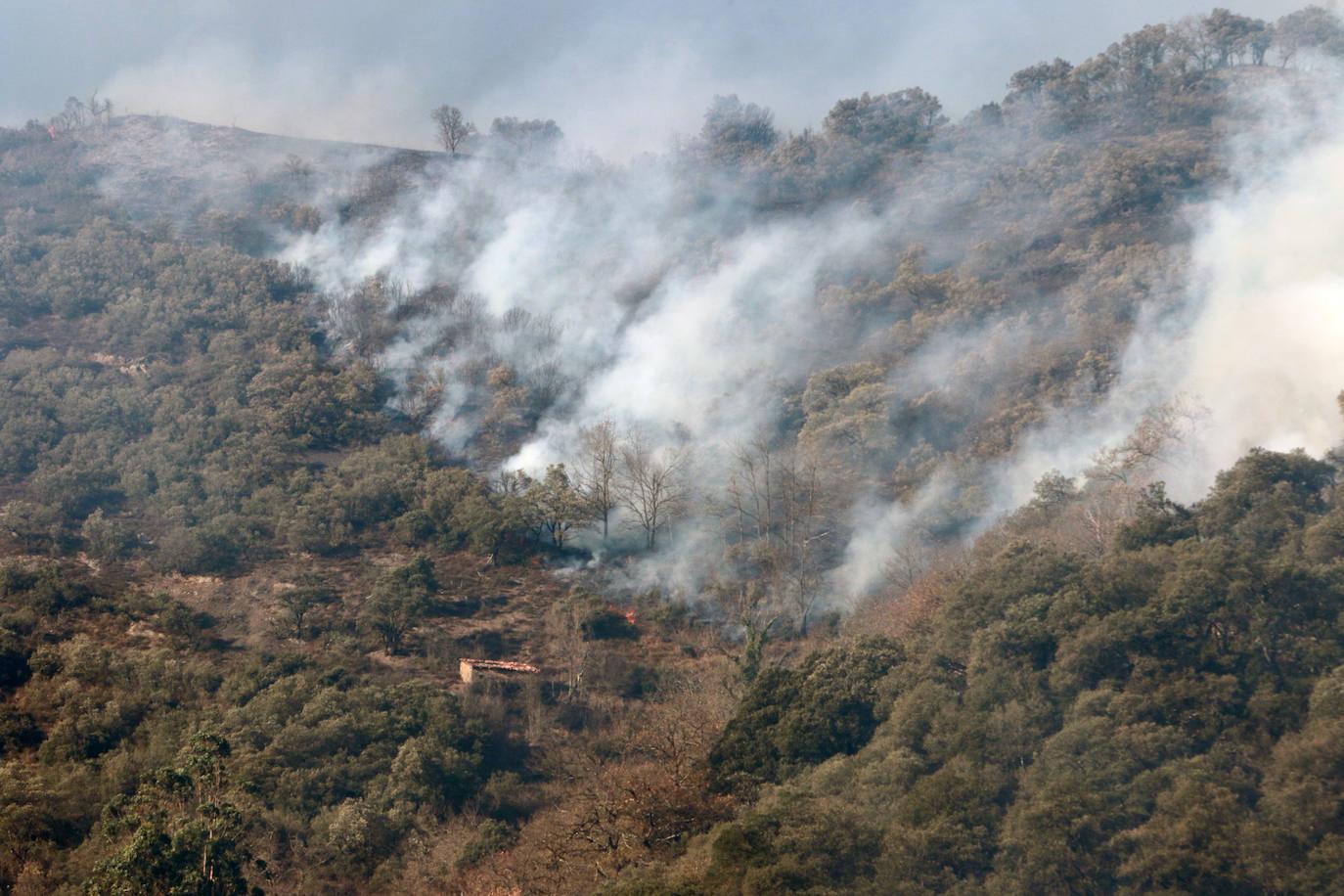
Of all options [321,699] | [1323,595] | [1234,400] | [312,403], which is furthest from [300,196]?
[1323,595]

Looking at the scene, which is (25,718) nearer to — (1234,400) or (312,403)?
(312,403)

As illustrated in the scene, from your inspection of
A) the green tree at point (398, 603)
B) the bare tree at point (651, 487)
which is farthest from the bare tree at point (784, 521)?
the green tree at point (398, 603)

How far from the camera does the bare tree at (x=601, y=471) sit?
56.2m

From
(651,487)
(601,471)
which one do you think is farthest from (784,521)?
(601,471)

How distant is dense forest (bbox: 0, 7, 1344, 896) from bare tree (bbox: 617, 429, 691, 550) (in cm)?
39

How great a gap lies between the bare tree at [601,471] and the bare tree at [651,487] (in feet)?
1.61

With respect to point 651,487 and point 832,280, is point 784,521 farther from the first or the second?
point 832,280

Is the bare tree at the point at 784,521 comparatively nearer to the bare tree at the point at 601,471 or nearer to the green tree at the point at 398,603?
the bare tree at the point at 601,471

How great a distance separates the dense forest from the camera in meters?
29.1

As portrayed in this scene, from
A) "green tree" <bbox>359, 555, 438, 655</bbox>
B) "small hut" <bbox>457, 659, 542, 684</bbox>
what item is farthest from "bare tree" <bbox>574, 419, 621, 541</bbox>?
"small hut" <bbox>457, 659, 542, 684</bbox>

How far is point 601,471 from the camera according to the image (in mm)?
57719

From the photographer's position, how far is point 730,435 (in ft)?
205

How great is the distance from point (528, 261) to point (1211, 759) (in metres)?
65.6

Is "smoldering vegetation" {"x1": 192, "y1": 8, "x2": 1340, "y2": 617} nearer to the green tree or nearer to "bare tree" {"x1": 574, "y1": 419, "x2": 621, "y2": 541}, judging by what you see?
"bare tree" {"x1": 574, "y1": 419, "x2": 621, "y2": 541}
